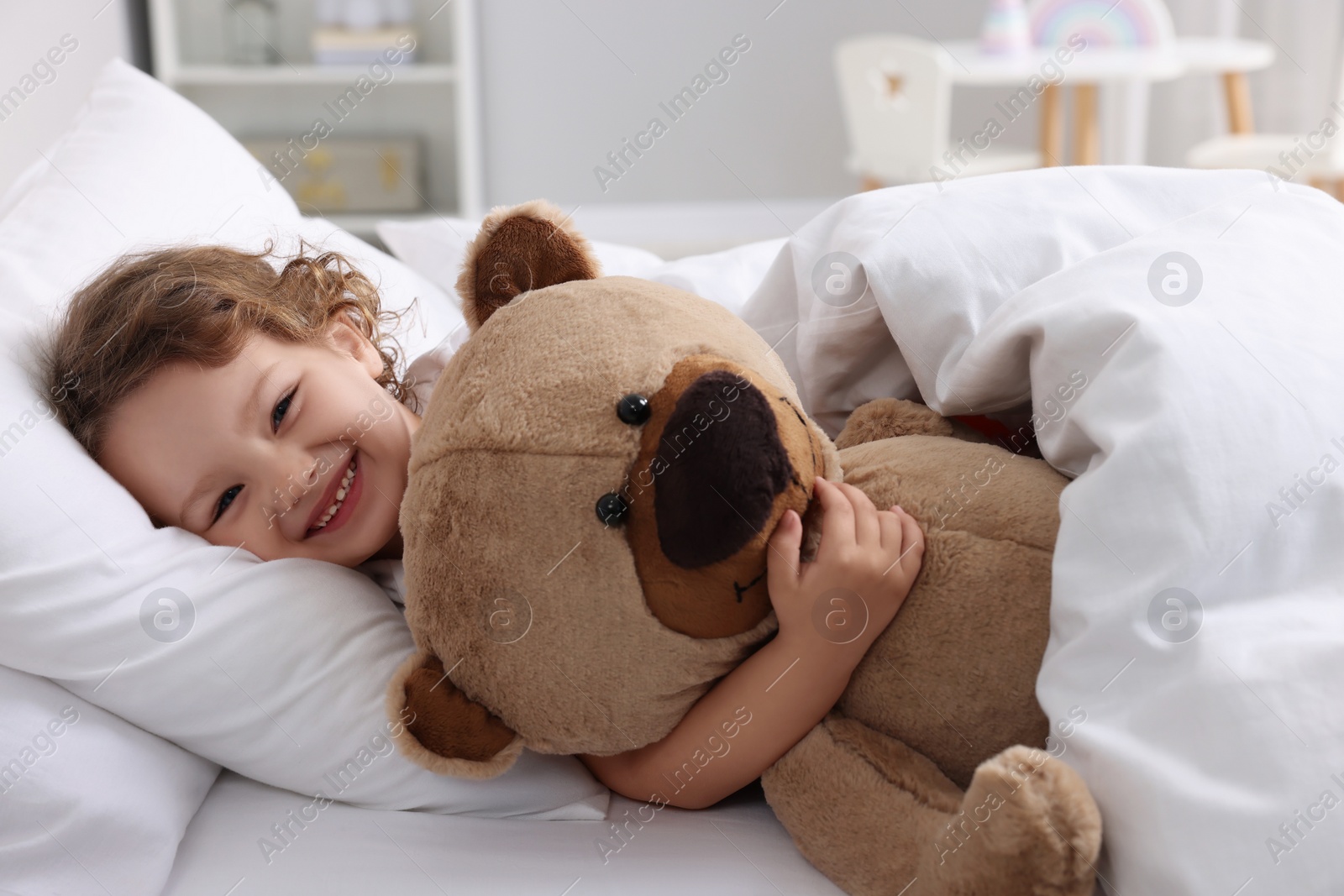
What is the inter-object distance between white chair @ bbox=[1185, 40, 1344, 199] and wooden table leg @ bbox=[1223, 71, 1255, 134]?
Result: 13 cm

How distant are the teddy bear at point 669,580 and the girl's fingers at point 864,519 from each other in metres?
0.02

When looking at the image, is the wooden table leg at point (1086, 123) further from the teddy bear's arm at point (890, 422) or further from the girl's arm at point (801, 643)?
the girl's arm at point (801, 643)

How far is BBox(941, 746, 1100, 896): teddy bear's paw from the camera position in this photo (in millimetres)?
504

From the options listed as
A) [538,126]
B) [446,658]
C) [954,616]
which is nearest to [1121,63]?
[538,126]

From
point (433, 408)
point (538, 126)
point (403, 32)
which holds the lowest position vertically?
point (538, 126)

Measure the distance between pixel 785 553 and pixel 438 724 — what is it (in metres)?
0.22

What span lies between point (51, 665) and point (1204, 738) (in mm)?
673

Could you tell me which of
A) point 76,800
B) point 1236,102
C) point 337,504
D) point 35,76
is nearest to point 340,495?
A: point 337,504

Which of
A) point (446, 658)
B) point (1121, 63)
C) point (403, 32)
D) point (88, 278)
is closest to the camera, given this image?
point (446, 658)

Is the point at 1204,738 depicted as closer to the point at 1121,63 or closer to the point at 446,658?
the point at 446,658

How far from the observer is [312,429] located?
79 cm

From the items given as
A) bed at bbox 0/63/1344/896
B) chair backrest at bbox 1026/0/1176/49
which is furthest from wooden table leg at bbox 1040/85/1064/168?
bed at bbox 0/63/1344/896

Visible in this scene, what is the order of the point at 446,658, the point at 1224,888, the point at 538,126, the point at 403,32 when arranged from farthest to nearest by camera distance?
the point at 538,126 → the point at 403,32 → the point at 446,658 → the point at 1224,888

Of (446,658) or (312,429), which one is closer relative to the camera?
(446,658)
